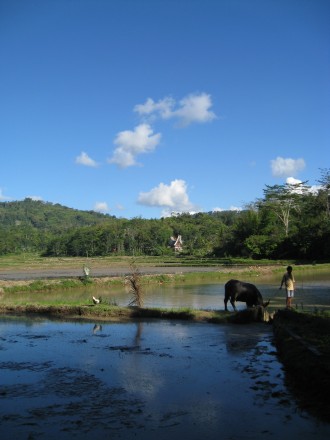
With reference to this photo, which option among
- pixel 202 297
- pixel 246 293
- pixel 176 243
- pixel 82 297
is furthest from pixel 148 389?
pixel 176 243

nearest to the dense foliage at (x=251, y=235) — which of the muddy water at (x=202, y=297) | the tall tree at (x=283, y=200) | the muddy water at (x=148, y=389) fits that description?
the tall tree at (x=283, y=200)

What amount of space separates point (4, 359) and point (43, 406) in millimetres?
3403

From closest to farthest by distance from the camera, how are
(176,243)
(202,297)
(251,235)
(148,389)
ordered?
(148,389), (202,297), (251,235), (176,243)

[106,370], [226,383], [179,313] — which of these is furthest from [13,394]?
[179,313]

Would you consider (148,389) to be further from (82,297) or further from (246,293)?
(82,297)

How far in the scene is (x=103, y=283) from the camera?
90.6 ft

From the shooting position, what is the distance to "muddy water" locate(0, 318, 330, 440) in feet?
17.0

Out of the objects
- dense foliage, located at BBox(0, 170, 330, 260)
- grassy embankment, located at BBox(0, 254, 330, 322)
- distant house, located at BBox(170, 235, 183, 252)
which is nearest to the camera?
grassy embankment, located at BBox(0, 254, 330, 322)

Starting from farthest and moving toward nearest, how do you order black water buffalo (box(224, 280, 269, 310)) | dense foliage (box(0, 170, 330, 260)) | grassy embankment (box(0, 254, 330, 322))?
dense foliage (box(0, 170, 330, 260)) → grassy embankment (box(0, 254, 330, 322)) → black water buffalo (box(224, 280, 269, 310))

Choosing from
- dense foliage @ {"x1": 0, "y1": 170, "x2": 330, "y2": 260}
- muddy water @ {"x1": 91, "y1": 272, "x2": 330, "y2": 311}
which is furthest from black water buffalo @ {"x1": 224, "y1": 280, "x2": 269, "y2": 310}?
dense foliage @ {"x1": 0, "y1": 170, "x2": 330, "y2": 260}

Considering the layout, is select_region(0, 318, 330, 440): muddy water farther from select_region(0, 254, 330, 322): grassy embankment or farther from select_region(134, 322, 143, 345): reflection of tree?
select_region(0, 254, 330, 322): grassy embankment

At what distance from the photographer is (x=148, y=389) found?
6750 millimetres

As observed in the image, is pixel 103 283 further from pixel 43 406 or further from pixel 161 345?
pixel 43 406

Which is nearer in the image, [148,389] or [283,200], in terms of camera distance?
[148,389]
